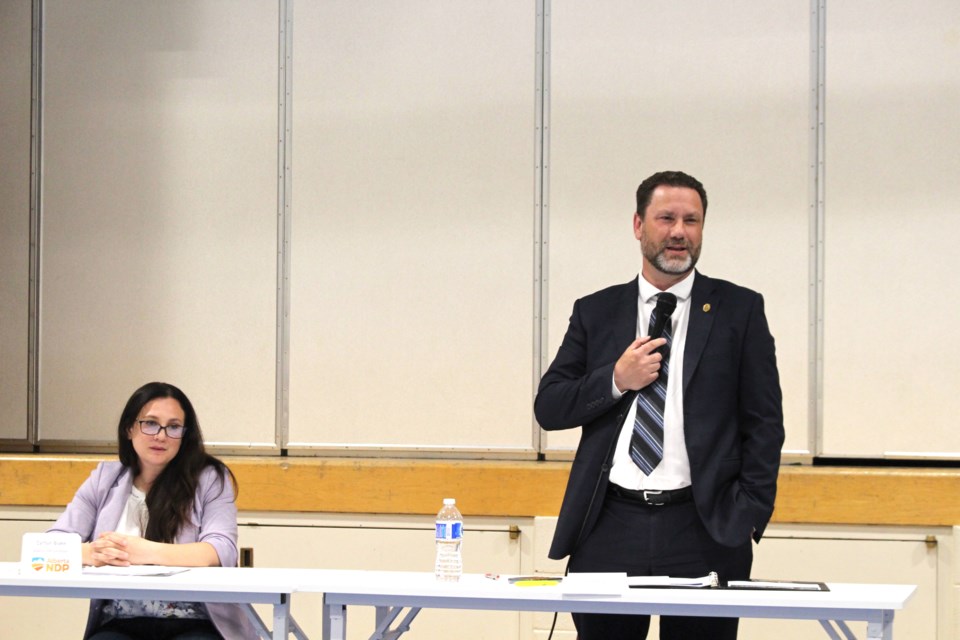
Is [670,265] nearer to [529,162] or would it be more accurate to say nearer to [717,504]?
[717,504]

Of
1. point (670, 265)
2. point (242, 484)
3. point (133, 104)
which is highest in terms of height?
point (133, 104)

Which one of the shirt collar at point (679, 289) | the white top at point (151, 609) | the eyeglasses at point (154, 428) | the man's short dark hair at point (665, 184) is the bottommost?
the white top at point (151, 609)

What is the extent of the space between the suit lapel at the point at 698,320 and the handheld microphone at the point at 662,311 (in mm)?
57

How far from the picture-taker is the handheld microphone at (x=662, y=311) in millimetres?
2678

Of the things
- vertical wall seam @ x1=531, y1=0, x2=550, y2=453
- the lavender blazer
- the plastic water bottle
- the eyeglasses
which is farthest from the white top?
vertical wall seam @ x1=531, y1=0, x2=550, y2=453

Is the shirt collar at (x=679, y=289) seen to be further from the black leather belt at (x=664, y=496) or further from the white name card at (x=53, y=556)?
the white name card at (x=53, y=556)

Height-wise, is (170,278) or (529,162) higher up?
(529,162)

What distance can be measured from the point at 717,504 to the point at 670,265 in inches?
21.9

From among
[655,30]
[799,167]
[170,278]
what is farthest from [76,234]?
[799,167]

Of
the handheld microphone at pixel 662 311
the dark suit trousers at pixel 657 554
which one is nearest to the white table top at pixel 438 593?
the dark suit trousers at pixel 657 554

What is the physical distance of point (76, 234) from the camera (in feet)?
16.6

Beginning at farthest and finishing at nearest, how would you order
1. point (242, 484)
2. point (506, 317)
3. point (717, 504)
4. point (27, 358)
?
1. point (27, 358)
2. point (506, 317)
3. point (242, 484)
4. point (717, 504)

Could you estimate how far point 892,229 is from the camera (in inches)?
176

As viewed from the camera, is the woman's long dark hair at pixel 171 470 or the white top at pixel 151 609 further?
the woman's long dark hair at pixel 171 470
